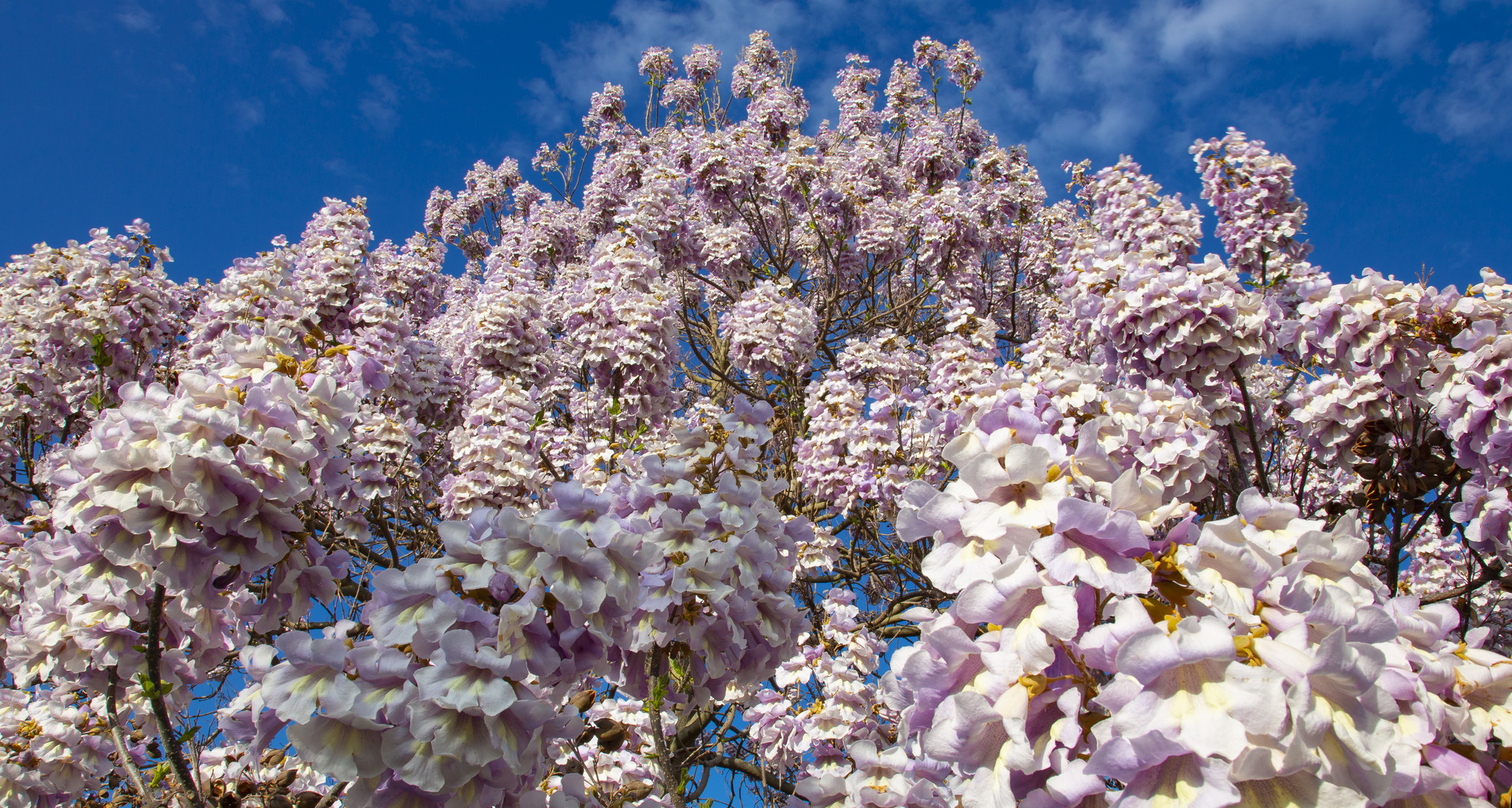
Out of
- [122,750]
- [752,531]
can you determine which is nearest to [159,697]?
[122,750]

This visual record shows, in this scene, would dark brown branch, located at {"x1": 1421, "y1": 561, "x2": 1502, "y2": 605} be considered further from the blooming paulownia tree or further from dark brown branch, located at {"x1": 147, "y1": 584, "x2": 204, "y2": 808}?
dark brown branch, located at {"x1": 147, "y1": 584, "x2": 204, "y2": 808}

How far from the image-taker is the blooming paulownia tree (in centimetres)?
112

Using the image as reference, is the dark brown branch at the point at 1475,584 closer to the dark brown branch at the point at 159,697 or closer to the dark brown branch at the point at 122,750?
the dark brown branch at the point at 159,697

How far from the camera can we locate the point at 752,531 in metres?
2.10

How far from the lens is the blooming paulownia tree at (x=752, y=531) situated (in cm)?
112

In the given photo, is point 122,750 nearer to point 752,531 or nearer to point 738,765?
point 752,531

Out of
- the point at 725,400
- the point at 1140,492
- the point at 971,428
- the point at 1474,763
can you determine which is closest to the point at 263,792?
the point at 971,428

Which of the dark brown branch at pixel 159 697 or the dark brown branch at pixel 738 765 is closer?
the dark brown branch at pixel 159 697

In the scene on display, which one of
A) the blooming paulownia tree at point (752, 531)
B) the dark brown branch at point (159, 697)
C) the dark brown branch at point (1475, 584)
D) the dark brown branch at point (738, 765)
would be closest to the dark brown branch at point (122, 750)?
the blooming paulownia tree at point (752, 531)

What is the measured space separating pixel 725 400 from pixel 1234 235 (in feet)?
15.3

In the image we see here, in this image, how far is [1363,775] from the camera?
97 centimetres

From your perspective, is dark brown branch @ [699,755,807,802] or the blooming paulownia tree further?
dark brown branch @ [699,755,807,802]

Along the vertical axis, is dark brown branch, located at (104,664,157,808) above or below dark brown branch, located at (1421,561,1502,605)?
below

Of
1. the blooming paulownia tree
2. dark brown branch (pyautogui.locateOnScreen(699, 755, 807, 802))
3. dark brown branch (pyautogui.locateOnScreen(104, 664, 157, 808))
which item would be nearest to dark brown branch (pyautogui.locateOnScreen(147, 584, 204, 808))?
the blooming paulownia tree
